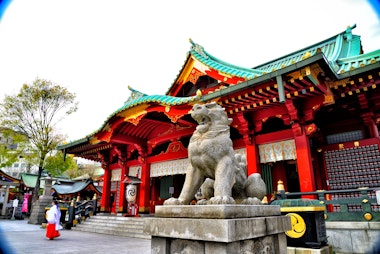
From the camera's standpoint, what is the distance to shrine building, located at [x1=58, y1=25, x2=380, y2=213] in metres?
6.80

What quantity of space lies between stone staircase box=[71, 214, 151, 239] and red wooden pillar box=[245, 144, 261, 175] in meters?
4.91

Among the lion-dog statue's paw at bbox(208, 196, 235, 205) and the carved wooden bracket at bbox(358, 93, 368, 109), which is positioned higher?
the carved wooden bracket at bbox(358, 93, 368, 109)

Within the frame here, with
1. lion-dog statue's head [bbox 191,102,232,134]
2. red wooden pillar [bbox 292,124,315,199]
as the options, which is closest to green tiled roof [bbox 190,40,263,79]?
red wooden pillar [bbox 292,124,315,199]

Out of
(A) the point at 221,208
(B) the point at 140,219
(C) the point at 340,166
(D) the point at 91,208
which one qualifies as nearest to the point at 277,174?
(C) the point at 340,166

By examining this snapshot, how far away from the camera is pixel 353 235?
231 inches

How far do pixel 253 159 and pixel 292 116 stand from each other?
2211 mm

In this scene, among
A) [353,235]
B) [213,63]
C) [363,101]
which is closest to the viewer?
[353,235]

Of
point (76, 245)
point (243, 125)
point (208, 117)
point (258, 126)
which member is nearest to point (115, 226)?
point (76, 245)

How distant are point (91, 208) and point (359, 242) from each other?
49.5 feet

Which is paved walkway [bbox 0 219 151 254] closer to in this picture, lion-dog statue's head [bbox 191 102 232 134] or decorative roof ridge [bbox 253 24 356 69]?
lion-dog statue's head [bbox 191 102 232 134]

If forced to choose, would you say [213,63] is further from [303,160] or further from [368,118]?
[368,118]

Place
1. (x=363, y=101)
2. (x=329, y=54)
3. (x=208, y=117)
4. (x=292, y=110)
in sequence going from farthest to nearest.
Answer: (x=329, y=54), (x=292, y=110), (x=363, y=101), (x=208, y=117)

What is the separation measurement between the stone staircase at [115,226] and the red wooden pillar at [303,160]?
6.25 metres

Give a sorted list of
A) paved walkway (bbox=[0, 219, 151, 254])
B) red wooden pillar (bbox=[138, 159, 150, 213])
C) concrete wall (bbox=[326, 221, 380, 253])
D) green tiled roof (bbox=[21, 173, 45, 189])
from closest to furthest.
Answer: concrete wall (bbox=[326, 221, 380, 253]), paved walkway (bbox=[0, 219, 151, 254]), red wooden pillar (bbox=[138, 159, 150, 213]), green tiled roof (bbox=[21, 173, 45, 189])
